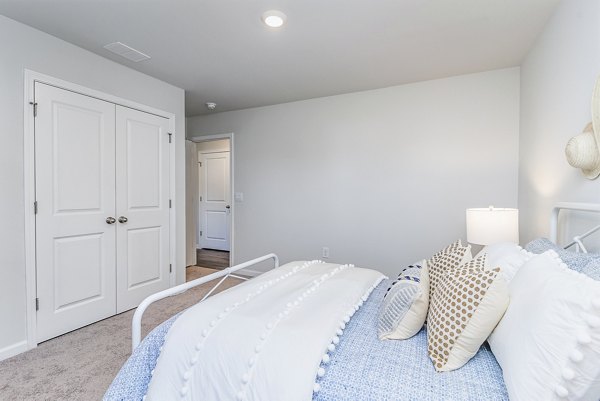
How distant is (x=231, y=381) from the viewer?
3.43 feet

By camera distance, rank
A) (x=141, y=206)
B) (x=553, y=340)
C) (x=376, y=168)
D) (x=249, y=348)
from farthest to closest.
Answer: (x=376, y=168) < (x=141, y=206) < (x=249, y=348) < (x=553, y=340)

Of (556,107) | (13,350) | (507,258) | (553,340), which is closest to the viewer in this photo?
(553,340)

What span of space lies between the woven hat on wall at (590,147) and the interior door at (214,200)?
5.39m

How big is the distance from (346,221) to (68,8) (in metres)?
3.01

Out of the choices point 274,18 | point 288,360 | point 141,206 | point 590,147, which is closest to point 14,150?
point 141,206

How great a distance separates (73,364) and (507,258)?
2653 millimetres

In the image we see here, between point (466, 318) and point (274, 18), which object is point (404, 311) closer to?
point (466, 318)

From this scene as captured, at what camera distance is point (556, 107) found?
6.42 feet

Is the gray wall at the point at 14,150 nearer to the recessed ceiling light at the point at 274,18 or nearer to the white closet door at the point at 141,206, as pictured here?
the white closet door at the point at 141,206

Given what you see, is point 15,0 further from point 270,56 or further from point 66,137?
point 270,56

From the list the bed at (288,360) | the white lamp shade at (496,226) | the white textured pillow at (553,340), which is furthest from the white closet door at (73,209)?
the white lamp shade at (496,226)

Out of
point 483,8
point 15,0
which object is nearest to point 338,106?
point 483,8

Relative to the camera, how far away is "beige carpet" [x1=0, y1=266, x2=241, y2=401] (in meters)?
1.75

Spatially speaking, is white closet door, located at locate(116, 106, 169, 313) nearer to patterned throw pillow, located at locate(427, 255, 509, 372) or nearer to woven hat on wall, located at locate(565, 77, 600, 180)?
patterned throw pillow, located at locate(427, 255, 509, 372)
